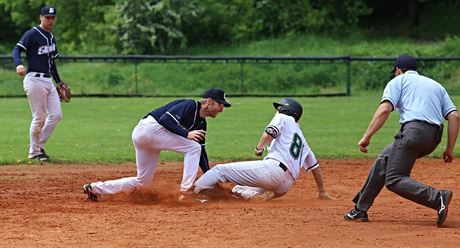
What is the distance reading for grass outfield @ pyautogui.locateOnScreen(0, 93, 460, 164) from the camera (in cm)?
1569

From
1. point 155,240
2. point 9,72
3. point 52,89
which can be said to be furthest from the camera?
point 9,72

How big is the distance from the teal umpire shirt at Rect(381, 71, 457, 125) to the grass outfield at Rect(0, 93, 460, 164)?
625cm

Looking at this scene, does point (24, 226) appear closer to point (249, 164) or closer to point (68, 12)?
point (249, 164)

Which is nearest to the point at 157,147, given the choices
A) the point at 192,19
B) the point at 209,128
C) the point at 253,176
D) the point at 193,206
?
Result: the point at 193,206

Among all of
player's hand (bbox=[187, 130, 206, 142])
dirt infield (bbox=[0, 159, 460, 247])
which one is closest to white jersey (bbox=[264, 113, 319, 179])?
dirt infield (bbox=[0, 159, 460, 247])

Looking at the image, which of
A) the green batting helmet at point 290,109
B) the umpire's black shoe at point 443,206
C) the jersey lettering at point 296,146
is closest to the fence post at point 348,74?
the green batting helmet at point 290,109

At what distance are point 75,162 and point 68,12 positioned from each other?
2839cm

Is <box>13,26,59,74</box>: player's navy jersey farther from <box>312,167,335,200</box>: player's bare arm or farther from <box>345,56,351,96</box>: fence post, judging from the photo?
<box>345,56,351,96</box>: fence post

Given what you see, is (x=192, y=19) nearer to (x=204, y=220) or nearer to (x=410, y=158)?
(x=204, y=220)

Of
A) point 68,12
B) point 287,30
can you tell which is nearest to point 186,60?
point 287,30

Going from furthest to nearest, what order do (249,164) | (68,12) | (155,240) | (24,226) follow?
(68,12), (249,164), (24,226), (155,240)

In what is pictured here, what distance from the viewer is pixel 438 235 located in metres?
8.45

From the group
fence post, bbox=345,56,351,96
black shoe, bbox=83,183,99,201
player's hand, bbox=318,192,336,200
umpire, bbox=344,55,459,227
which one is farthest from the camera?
fence post, bbox=345,56,351,96

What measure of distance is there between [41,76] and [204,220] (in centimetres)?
578
